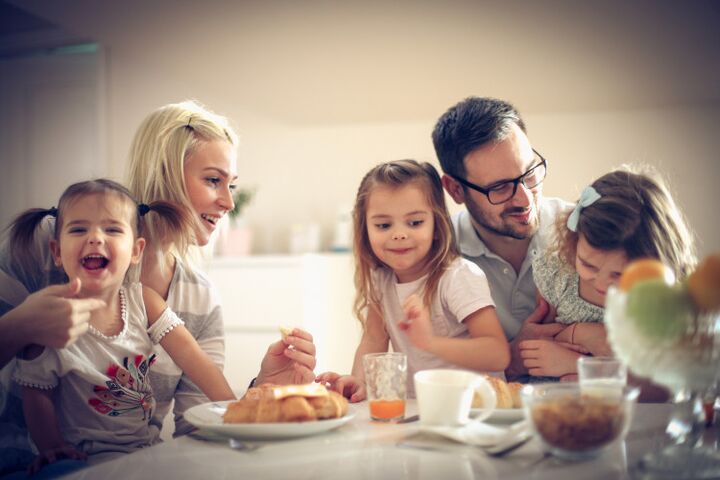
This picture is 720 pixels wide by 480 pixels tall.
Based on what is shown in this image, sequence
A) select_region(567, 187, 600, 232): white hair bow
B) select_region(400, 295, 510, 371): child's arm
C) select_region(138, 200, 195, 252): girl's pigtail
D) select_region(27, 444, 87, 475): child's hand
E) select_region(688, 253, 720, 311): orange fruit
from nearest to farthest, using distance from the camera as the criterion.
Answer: select_region(688, 253, 720, 311): orange fruit < select_region(27, 444, 87, 475): child's hand < select_region(400, 295, 510, 371): child's arm < select_region(567, 187, 600, 232): white hair bow < select_region(138, 200, 195, 252): girl's pigtail

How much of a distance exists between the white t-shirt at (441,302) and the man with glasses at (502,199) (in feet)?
0.58

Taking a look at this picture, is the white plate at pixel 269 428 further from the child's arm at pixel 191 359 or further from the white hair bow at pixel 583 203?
the white hair bow at pixel 583 203

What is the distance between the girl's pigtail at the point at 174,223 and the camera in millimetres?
1380

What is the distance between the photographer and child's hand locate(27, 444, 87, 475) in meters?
1.05

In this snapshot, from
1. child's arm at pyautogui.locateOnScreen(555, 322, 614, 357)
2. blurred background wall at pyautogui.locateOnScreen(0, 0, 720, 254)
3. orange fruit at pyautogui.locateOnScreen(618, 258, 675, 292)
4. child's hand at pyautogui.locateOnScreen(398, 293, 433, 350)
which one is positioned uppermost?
blurred background wall at pyautogui.locateOnScreen(0, 0, 720, 254)

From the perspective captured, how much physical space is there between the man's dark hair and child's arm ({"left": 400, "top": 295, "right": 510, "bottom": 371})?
483 mm

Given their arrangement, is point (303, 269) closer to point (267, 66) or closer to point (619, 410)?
point (267, 66)

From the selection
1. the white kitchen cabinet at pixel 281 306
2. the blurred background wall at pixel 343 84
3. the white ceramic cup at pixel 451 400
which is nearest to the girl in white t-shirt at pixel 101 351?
the white ceramic cup at pixel 451 400

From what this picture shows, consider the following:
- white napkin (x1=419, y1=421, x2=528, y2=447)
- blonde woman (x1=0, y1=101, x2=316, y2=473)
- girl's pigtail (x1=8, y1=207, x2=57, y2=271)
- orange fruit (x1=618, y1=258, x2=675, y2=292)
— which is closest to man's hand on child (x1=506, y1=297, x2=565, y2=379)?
blonde woman (x1=0, y1=101, x2=316, y2=473)

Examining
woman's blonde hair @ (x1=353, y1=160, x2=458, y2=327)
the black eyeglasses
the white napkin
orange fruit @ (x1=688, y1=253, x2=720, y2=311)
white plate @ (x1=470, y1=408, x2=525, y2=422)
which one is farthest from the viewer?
the black eyeglasses

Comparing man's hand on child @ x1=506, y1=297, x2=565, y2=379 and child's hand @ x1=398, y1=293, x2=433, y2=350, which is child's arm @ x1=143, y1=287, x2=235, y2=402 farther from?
man's hand on child @ x1=506, y1=297, x2=565, y2=379

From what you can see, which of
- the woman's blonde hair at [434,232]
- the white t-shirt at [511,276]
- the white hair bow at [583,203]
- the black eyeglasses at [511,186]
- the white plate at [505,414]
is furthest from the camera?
the white t-shirt at [511,276]

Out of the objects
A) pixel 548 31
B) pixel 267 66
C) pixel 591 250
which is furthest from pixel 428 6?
pixel 591 250

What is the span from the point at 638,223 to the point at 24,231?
1.17 meters
